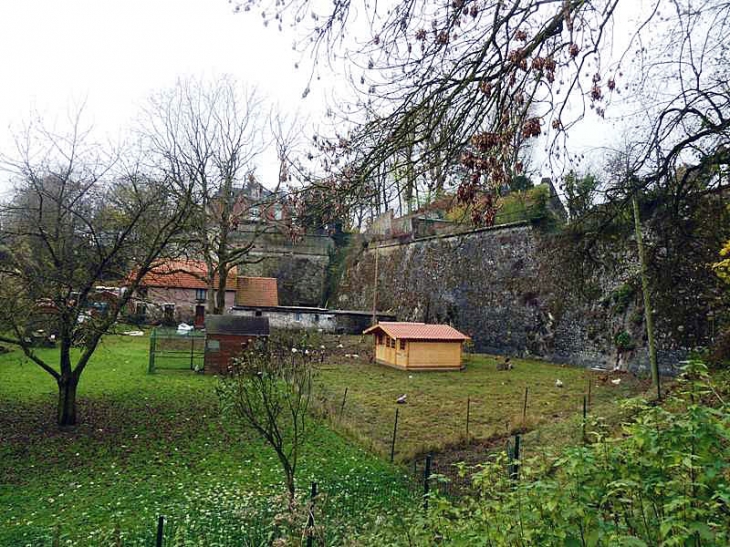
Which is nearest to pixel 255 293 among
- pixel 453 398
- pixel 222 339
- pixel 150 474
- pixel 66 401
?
pixel 222 339

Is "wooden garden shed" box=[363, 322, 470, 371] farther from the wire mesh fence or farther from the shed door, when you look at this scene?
the shed door

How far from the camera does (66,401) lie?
29.9ft

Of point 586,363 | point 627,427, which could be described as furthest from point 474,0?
point 586,363

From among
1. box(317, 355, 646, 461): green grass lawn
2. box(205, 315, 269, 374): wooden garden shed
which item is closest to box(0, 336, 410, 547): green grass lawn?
box(317, 355, 646, 461): green grass lawn

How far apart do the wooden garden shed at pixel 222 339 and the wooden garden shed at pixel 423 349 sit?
4759 millimetres

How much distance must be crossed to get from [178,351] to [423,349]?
339 inches

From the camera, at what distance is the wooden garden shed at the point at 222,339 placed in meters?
15.1

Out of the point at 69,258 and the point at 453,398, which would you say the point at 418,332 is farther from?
the point at 69,258

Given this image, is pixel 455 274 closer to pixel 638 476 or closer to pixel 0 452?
pixel 0 452

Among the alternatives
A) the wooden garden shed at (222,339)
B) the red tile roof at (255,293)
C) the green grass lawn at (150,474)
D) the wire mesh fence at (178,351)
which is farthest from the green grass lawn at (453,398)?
the red tile roof at (255,293)

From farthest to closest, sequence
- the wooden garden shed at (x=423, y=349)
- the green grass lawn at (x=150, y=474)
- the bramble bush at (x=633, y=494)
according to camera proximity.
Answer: the wooden garden shed at (x=423, y=349) < the green grass lawn at (x=150, y=474) < the bramble bush at (x=633, y=494)

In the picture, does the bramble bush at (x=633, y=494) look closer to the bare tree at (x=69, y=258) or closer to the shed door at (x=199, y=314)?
the bare tree at (x=69, y=258)

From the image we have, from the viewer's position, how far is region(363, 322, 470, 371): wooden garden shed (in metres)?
17.0

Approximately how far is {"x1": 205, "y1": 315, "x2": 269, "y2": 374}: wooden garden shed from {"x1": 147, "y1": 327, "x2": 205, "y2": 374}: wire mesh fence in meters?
0.72
